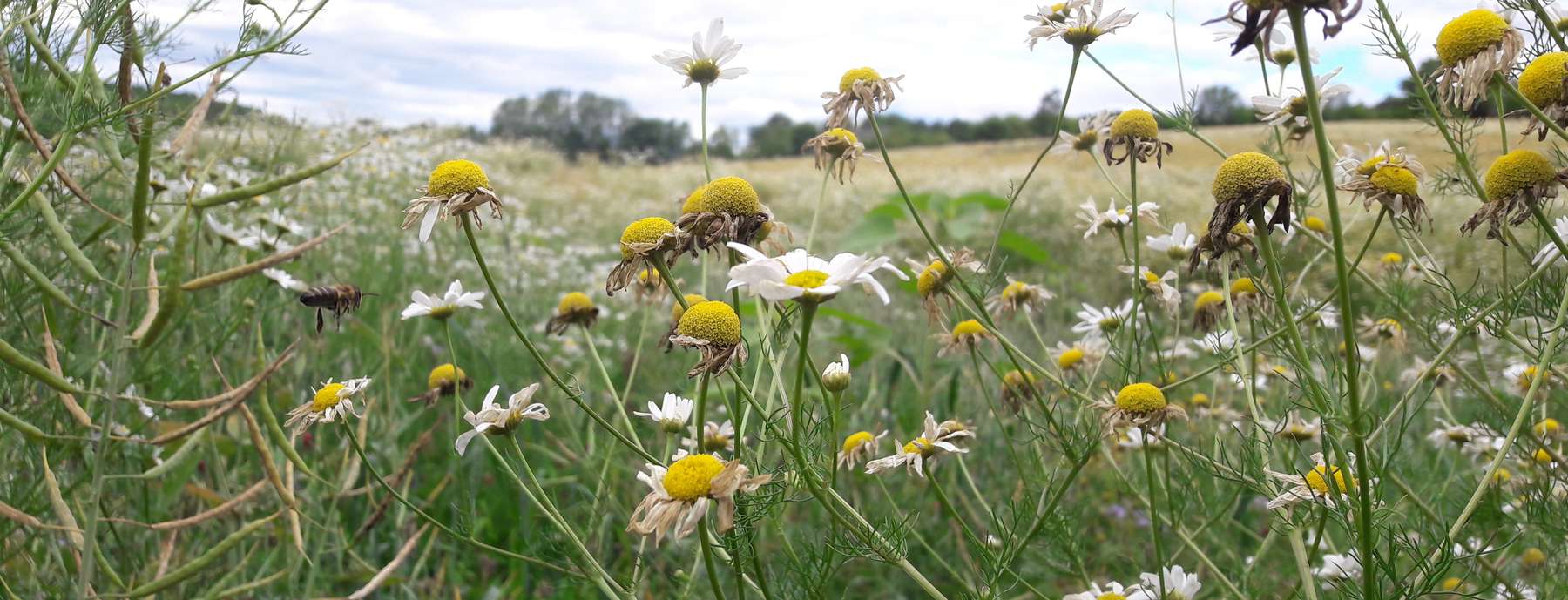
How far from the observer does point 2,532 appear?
1.44 m

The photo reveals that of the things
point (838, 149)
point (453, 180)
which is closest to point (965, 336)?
point (838, 149)

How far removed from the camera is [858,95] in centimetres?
149

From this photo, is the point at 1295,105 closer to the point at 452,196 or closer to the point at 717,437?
the point at 717,437

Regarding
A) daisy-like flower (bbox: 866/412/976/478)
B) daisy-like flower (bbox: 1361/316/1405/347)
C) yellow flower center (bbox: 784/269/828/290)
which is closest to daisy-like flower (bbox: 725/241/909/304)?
yellow flower center (bbox: 784/269/828/290)

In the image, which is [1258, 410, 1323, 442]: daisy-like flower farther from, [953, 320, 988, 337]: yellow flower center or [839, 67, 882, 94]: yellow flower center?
[839, 67, 882, 94]: yellow flower center

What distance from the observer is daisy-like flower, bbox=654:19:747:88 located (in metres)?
1.54

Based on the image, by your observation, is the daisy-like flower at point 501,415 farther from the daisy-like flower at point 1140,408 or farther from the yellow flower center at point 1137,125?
the yellow flower center at point 1137,125

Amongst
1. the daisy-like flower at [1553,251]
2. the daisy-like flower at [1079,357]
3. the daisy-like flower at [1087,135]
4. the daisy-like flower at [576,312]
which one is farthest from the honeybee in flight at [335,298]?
the daisy-like flower at [1553,251]

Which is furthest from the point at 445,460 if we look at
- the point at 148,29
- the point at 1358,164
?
the point at 1358,164

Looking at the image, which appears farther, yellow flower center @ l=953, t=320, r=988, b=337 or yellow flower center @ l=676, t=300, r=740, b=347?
yellow flower center @ l=953, t=320, r=988, b=337

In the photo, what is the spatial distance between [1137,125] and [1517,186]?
0.52 metres

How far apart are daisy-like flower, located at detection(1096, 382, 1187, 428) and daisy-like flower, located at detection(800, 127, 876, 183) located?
51 cm

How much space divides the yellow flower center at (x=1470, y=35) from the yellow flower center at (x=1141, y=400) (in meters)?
0.50

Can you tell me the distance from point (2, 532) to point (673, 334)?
44.5 inches
